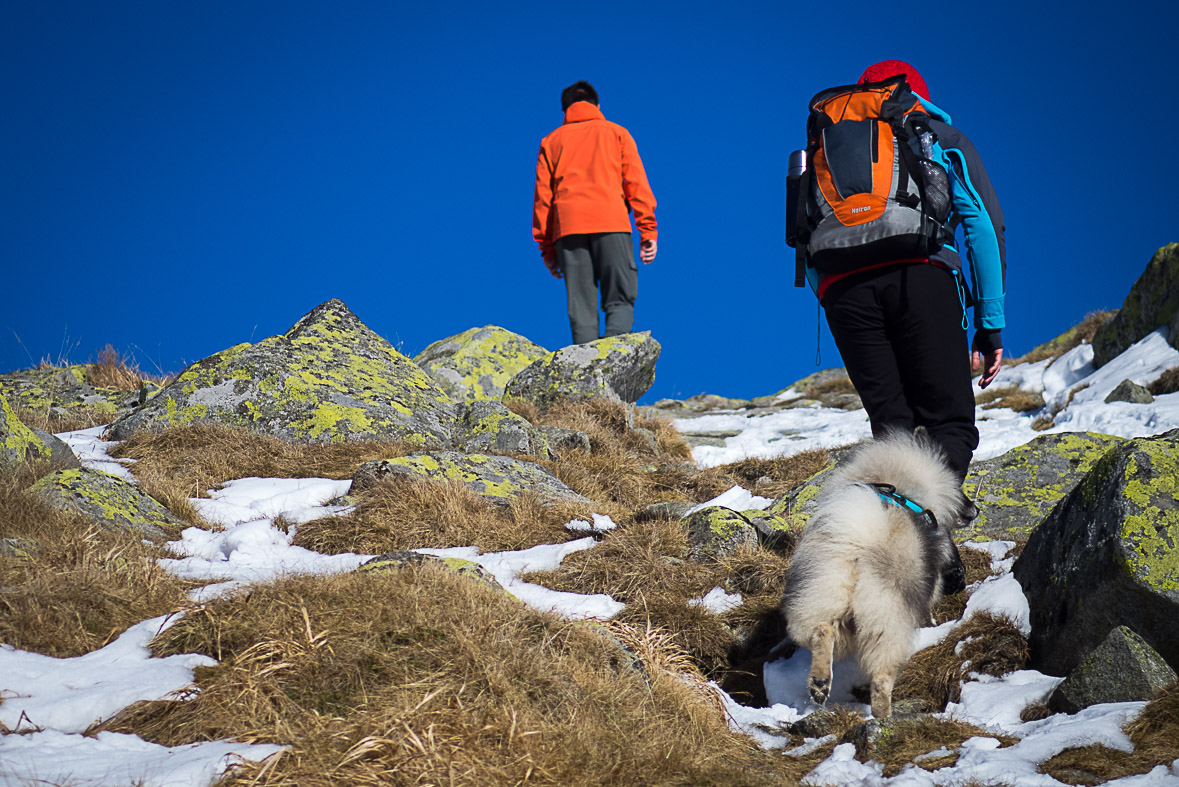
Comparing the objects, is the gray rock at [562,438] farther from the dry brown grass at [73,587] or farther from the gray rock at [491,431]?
the dry brown grass at [73,587]

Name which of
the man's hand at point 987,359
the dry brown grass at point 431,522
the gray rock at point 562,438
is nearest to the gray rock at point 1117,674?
the man's hand at point 987,359

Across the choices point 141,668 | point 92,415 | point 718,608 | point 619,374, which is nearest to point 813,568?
point 718,608

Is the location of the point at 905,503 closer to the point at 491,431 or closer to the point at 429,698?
the point at 429,698

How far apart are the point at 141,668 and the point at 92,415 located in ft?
22.6

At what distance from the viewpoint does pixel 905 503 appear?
10.7 feet

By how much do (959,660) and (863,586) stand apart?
832 mm

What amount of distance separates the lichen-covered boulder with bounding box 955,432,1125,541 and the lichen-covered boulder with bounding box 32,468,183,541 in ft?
16.0

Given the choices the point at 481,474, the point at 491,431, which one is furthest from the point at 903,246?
the point at 491,431

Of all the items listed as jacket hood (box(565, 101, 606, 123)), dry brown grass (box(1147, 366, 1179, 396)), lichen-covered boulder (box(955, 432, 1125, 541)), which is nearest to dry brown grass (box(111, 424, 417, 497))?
lichen-covered boulder (box(955, 432, 1125, 541))

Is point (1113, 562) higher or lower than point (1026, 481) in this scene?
lower

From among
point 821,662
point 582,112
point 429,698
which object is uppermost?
point 582,112

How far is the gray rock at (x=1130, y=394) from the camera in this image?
1006 centimetres

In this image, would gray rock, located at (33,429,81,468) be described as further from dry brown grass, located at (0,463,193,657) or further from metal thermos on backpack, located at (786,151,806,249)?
metal thermos on backpack, located at (786,151,806,249)

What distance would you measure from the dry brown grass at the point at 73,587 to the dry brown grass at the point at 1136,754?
3158 millimetres
